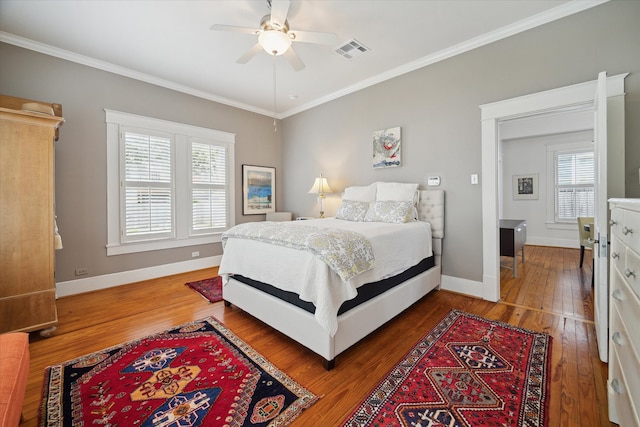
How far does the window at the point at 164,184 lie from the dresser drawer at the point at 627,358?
463cm

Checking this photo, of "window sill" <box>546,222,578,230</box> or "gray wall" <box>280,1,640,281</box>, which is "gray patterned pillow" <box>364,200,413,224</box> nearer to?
"gray wall" <box>280,1,640,281</box>

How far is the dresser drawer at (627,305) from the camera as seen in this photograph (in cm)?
93

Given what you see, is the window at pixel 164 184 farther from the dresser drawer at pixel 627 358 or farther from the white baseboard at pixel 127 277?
the dresser drawer at pixel 627 358

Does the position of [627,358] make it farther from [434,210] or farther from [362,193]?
[362,193]

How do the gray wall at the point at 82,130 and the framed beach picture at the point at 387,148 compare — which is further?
the framed beach picture at the point at 387,148

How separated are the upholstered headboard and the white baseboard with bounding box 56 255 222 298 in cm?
350

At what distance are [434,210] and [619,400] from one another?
2267 mm

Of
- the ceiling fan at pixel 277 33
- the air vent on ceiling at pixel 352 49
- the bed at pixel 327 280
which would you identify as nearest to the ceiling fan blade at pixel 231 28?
the ceiling fan at pixel 277 33

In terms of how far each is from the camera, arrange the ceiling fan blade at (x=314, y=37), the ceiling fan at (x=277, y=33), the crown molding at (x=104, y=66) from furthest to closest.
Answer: the crown molding at (x=104, y=66) < the ceiling fan blade at (x=314, y=37) < the ceiling fan at (x=277, y=33)

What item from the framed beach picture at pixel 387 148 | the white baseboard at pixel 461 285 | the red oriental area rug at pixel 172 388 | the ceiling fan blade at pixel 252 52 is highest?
the ceiling fan blade at pixel 252 52

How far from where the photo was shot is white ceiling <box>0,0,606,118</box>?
2414 mm

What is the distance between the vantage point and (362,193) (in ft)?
12.3

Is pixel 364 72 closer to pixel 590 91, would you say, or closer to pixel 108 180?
pixel 590 91

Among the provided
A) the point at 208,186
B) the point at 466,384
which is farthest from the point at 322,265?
the point at 208,186
